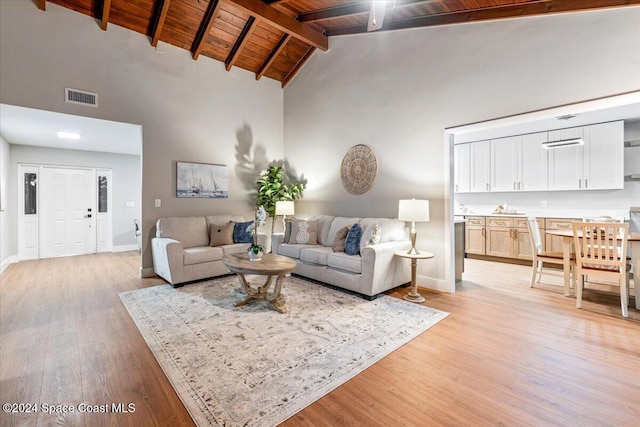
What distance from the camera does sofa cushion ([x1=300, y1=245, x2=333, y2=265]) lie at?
4.26 metres

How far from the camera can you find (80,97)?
4328 millimetres

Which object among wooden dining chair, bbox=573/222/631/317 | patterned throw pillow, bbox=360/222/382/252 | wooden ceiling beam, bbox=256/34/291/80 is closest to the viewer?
wooden dining chair, bbox=573/222/631/317

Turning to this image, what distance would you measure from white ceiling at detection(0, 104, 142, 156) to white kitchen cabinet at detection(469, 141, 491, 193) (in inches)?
265

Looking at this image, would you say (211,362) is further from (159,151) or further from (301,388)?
(159,151)

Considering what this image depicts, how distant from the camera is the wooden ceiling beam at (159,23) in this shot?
4279 mm

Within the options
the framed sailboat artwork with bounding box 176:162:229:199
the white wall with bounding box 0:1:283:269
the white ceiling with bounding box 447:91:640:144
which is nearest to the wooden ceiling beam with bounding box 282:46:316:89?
the white wall with bounding box 0:1:283:269

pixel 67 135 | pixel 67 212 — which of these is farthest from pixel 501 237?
pixel 67 212

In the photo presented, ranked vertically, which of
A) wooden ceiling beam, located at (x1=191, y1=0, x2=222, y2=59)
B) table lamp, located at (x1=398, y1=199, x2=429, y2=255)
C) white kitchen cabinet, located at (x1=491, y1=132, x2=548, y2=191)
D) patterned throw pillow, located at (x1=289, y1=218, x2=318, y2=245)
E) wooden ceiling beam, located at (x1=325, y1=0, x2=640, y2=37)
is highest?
wooden ceiling beam, located at (x1=191, y1=0, x2=222, y2=59)

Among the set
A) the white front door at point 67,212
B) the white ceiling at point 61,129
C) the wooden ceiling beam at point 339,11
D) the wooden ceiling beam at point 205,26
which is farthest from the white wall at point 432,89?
the white front door at point 67,212

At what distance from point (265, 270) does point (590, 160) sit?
6.06 metres

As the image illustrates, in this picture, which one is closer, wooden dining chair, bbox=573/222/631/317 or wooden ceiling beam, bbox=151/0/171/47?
wooden dining chair, bbox=573/222/631/317

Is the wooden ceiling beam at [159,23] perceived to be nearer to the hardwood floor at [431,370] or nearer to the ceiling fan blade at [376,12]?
the ceiling fan blade at [376,12]

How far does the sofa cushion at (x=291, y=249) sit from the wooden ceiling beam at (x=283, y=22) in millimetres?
3536

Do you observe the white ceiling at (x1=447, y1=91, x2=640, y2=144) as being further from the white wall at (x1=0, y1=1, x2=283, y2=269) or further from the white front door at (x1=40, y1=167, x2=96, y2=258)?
the white front door at (x1=40, y1=167, x2=96, y2=258)
